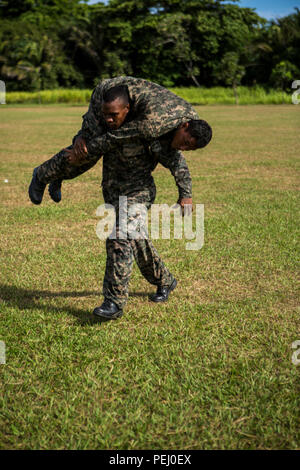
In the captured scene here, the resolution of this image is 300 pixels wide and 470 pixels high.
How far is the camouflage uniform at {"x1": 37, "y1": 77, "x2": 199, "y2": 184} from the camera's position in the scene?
313 centimetres

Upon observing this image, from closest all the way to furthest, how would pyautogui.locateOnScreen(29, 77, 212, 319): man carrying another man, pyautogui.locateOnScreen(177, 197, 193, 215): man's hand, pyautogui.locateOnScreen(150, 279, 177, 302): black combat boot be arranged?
pyautogui.locateOnScreen(29, 77, 212, 319): man carrying another man, pyautogui.locateOnScreen(177, 197, 193, 215): man's hand, pyautogui.locateOnScreen(150, 279, 177, 302): black combat boot

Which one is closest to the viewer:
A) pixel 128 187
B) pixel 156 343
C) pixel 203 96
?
pixel 156 343

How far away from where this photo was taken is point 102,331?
11.6 feet

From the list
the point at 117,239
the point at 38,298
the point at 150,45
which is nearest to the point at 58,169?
the point at 117,239

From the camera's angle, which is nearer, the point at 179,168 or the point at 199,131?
the point at 199,131

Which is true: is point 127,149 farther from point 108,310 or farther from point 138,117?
point 108,310

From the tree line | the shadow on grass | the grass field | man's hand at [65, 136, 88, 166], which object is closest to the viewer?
the grass field

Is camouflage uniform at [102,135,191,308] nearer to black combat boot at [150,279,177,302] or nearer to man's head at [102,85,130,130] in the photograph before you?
man's head at [102,85,130,130]

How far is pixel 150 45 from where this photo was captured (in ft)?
162

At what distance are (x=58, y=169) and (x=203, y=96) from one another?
4115 cm

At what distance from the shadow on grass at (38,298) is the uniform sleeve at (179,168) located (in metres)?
1.19

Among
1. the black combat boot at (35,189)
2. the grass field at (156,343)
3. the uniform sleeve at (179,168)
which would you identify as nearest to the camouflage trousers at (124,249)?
the uniform sleeve at (179,168)

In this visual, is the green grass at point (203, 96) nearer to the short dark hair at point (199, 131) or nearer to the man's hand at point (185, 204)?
the man's hand at point (185, 204)

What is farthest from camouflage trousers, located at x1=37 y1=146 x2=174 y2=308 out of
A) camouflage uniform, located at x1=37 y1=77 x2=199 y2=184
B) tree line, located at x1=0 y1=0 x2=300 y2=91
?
tree line, located at x1=0 y1=0 x2=300 y2=91
